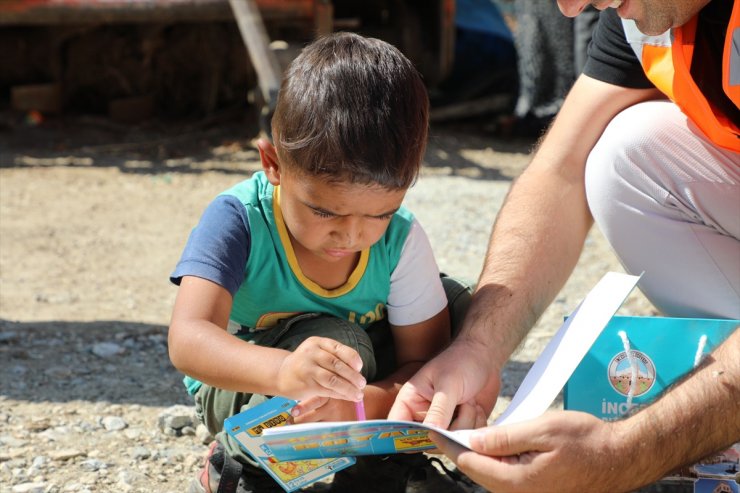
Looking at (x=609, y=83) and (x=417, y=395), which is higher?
(x=609, y=83)

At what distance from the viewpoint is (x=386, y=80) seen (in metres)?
1.99

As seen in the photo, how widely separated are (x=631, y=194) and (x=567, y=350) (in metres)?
0.77

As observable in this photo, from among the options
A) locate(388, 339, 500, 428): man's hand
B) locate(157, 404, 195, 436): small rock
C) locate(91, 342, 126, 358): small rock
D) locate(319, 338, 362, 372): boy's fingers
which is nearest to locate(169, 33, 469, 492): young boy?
locate(319, 338, 362, 372): boy's fingers

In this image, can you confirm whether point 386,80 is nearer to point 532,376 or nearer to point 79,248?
point 532,376

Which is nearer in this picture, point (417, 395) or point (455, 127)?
point (417, 395)

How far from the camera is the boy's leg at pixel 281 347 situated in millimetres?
2154

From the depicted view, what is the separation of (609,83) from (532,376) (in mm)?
980

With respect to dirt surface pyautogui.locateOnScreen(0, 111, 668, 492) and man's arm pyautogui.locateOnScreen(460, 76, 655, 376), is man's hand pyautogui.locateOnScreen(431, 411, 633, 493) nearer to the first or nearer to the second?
man's arm pyautogui.locateOnScreen(460, 76, 655, 376)

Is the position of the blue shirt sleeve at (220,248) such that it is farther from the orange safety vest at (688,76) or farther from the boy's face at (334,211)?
the orange safety vest at (688,76)

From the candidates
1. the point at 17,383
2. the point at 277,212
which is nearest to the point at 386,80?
the point at 277,212

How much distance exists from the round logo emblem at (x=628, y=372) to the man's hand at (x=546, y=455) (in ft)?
1.40

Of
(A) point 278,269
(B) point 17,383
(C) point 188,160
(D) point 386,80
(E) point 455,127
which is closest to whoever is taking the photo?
(D) point 386,80

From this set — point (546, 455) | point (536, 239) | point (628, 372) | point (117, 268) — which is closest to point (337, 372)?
point (546, 455)

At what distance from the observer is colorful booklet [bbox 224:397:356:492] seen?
1918 millimetres
